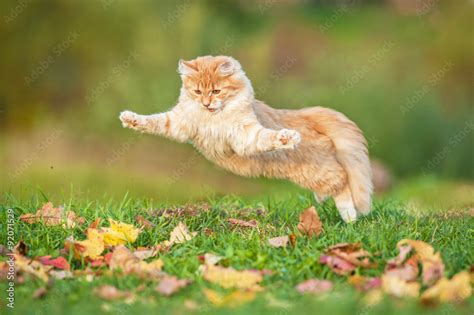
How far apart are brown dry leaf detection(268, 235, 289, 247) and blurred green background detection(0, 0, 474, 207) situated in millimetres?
4704

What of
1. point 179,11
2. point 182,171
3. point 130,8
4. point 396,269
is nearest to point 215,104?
point 396,269

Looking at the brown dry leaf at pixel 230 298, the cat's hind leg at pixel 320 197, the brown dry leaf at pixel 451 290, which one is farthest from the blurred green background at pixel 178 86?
the brown dry leaf at pixel 451 290

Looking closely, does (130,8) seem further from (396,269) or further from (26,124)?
(396,269)

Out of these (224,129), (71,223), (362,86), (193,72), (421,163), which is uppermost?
(193,72)

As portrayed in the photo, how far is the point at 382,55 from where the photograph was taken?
1333 cm

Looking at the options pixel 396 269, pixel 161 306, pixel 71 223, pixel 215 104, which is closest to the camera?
pixel 161 306

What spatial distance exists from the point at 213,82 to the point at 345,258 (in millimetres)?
1860

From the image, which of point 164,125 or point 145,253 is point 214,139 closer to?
point 164,125

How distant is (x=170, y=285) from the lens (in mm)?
3902

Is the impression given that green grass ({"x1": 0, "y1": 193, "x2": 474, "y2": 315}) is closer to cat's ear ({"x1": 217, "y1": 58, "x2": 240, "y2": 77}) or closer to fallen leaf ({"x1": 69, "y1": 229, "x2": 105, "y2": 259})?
fallen leaf ({"x1": 69, "y1": 229, "x2": 105, "y2": 259})

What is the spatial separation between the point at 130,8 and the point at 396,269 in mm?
9816
